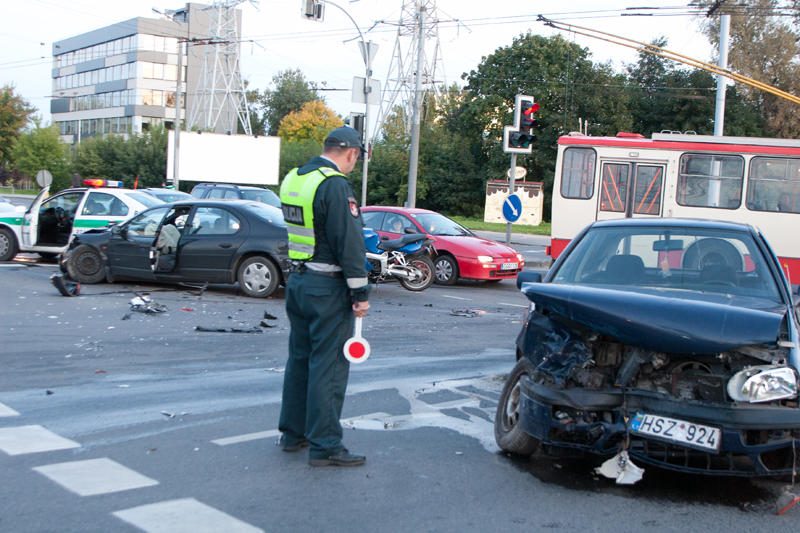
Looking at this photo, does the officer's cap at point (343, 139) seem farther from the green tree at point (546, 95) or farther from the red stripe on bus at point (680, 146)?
the green tree at point (546, 95)

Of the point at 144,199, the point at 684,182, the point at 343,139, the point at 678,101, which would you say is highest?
the point at 678,101

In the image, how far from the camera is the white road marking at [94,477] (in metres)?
4.87

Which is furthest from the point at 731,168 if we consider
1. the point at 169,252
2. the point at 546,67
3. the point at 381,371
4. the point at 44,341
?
the point at 546,67

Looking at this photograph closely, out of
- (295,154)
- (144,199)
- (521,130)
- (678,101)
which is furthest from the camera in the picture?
(295,154)

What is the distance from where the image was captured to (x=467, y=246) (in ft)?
58.5

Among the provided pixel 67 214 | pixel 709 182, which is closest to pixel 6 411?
pixel 67 214

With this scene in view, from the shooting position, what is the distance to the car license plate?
464 centimetres

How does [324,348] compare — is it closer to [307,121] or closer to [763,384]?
[763,384]

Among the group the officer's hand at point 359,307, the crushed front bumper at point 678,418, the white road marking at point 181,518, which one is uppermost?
the officer's hand at point 359,307

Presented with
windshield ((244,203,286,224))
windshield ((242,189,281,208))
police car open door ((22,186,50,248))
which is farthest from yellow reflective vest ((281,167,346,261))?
windshield ((242,189,281,208))

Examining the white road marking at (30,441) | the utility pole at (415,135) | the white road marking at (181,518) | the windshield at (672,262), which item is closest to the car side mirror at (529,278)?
the windshield at (672,262)

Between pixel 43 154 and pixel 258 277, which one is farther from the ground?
pixel 43 154

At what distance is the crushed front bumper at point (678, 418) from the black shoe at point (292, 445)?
5.06 feet

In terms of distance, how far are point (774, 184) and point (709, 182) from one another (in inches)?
49.6
